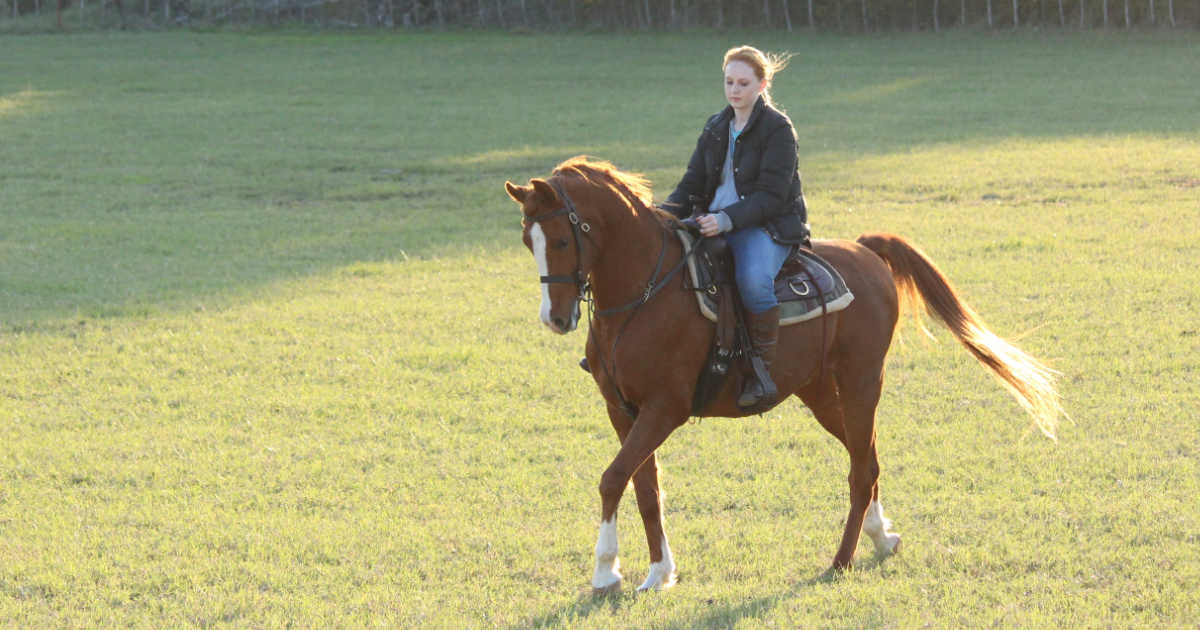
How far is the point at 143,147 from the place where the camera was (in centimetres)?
2322

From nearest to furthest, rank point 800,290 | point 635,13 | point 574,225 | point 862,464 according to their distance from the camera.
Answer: point 574,225
point 800,290
point 862,464
point 635,13

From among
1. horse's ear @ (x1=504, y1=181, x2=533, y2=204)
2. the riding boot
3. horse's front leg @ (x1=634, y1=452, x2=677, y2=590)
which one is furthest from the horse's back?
horse's ear @ (x1=504, y1=181, x2=533, y2=204)

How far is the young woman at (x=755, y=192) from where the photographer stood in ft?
19.8

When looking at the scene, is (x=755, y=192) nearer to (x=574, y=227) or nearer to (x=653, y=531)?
(x=574, y=227)

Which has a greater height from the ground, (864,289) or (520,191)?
(520,191)

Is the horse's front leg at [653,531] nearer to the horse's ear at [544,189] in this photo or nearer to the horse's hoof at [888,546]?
the horse's hoof at [888,546]

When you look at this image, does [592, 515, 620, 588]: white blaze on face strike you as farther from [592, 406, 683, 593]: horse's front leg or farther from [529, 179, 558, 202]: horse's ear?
[529, 179, 558, 202]: horse's ear

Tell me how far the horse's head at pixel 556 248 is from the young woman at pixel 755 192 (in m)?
0.77

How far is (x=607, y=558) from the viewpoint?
234 inches

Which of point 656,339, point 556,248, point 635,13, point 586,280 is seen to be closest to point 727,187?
point 656,339

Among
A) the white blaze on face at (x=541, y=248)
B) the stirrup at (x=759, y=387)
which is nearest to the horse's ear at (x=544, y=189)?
the white blaze on face at (x=541, y=248)

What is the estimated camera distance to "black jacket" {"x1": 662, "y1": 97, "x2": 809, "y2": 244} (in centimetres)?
606

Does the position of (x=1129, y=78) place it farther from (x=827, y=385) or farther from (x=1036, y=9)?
(x=827, y=385)

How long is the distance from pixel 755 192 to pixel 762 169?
0.38ft
